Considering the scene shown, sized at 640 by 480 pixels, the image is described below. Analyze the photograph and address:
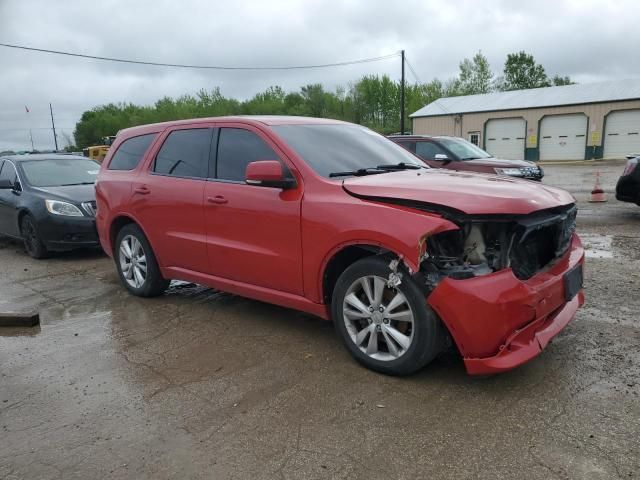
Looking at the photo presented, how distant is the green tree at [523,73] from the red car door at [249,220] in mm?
84547

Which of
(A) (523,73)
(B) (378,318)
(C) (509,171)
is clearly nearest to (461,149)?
(C) (509,171)

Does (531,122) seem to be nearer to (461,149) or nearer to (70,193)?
(461,149)

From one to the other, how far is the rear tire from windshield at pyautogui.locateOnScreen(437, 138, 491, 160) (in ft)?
23.7

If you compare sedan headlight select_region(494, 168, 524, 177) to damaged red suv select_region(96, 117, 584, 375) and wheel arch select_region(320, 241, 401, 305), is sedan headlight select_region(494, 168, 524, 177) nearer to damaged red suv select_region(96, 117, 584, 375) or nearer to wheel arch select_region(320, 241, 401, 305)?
damaged red suv select_region(96, 117, 584, 375)

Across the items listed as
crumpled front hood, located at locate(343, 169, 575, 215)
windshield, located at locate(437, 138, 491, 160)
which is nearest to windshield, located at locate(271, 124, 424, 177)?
crumpled front hood, located at locate(343, 169, 575, 215)

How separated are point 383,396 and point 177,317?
2.49m

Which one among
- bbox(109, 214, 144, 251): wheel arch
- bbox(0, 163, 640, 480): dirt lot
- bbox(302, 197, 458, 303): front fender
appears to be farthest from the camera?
bbox(109, 214, 144, 251): wheel arch

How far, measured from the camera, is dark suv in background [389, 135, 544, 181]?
33.6 ft

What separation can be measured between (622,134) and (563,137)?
12.0 ft

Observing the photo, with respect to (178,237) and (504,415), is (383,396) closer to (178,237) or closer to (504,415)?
(504,415)

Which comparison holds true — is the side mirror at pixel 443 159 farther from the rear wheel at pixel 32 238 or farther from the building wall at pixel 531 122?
the building wall at pixel 531 122

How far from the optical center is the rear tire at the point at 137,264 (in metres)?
5.41

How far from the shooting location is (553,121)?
122ft

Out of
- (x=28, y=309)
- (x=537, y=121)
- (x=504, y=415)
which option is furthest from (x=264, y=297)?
(x=537, y=121)
